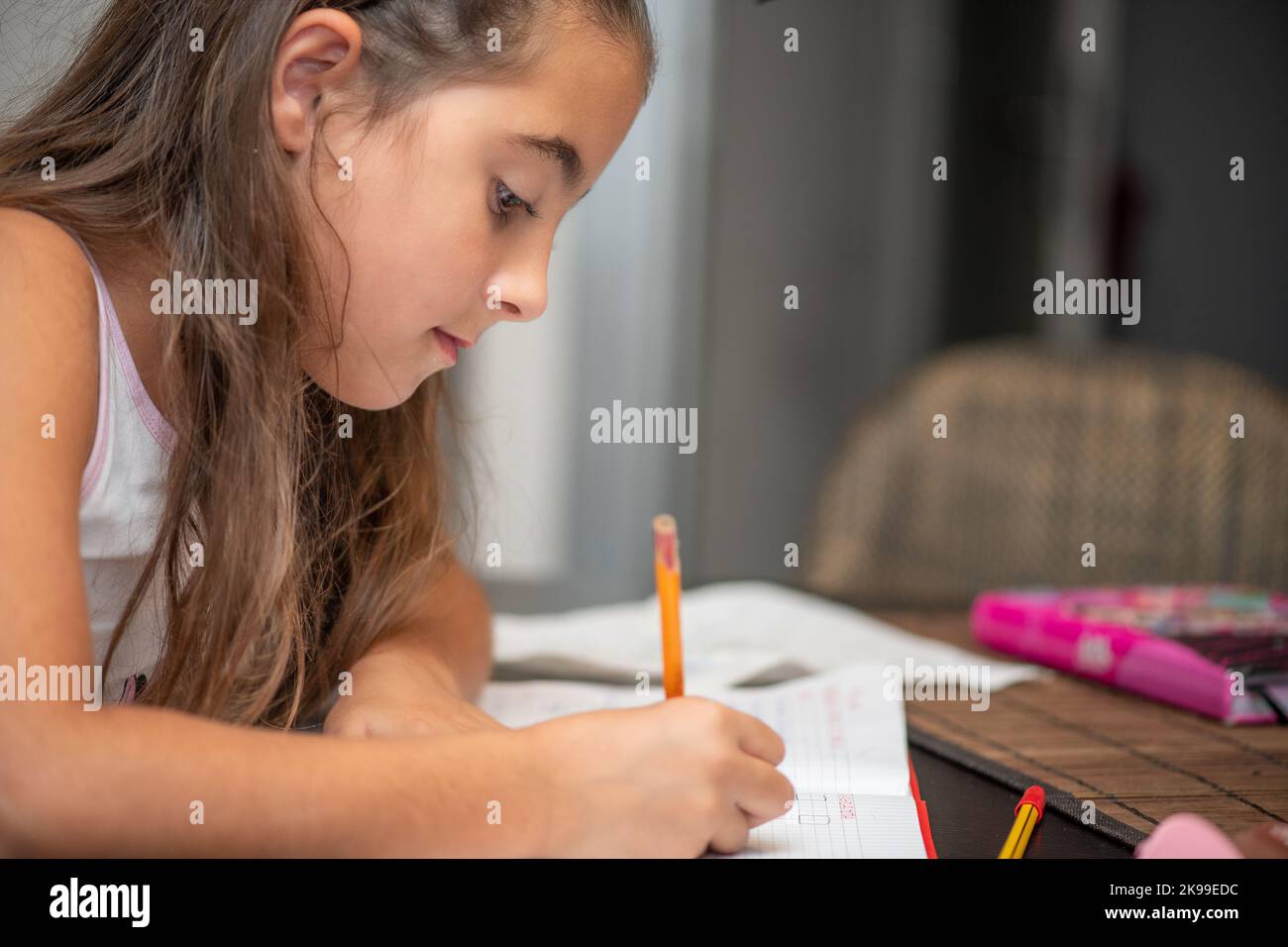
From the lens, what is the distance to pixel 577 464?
2.22 meters

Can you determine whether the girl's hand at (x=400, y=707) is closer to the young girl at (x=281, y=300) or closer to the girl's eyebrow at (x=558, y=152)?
the young girl at (x=281, y=300)

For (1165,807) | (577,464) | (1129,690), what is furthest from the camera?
(577,464)

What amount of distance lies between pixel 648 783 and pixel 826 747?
0.21 metres

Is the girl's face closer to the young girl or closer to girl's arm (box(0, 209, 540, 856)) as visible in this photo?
the young girl

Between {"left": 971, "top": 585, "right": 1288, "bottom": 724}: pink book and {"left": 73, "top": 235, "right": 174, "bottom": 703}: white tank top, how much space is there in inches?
22.9

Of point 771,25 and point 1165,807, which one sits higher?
point 771,25

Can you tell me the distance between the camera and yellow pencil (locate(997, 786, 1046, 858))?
512mm

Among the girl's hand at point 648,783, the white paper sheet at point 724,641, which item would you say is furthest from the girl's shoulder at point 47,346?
the white paper sheet at point 724,641

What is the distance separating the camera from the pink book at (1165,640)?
737 mm

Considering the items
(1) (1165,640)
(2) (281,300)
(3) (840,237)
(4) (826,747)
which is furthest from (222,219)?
(3) (840,237)

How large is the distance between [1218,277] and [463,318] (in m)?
2.05

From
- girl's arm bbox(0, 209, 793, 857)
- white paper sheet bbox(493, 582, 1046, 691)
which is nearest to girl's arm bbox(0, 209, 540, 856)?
girl's arm bbox(0, 209, 793, 857)
